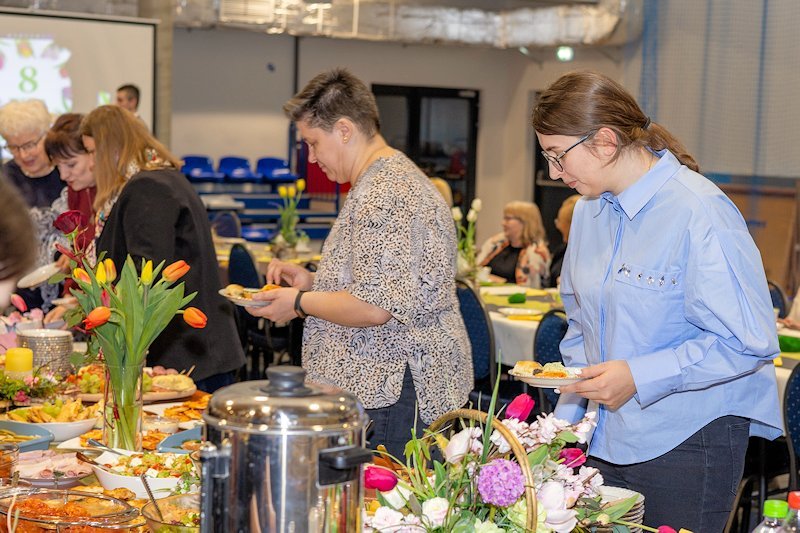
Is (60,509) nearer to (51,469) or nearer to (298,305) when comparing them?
(51,469)

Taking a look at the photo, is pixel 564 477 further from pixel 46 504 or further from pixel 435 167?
pixel 435 167

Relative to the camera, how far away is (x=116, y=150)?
319 centimetres

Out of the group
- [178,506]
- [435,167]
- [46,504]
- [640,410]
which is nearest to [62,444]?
[46,504]

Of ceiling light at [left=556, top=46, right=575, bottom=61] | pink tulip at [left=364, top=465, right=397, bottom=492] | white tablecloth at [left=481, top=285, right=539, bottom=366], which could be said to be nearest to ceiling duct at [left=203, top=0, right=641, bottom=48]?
ceiling light at [left=556, top=46, right=575, bottom=61]

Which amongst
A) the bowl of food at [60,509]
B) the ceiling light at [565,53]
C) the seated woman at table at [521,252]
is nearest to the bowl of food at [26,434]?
the bowl of food at [60,509]

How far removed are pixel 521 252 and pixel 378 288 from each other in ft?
14.6

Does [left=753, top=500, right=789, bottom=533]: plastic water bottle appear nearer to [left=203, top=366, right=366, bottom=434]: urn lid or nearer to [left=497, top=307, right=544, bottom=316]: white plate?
[left=203, top=366, right=366, bottom=434]: urn lid

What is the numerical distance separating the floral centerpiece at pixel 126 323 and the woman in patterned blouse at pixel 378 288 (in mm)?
434

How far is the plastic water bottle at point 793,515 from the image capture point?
140 cm

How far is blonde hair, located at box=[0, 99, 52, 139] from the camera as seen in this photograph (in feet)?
14.6

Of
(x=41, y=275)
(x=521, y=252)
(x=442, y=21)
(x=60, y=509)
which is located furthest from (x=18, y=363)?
(x=442, y=21)

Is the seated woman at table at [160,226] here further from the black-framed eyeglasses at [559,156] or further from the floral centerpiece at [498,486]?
the floral centerpiece at [498,486]

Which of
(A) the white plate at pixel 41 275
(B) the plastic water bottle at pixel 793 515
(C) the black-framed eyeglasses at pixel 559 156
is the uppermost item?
(C) the black-framed eyeglasses at pixel 559 156

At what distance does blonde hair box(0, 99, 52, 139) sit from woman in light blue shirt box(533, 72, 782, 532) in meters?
2.96
